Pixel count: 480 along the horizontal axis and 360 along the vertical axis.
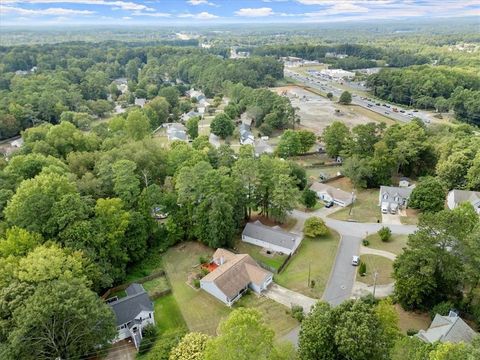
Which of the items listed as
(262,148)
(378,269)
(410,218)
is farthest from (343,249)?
(262,148)

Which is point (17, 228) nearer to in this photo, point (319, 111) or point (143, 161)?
point (143, 161)

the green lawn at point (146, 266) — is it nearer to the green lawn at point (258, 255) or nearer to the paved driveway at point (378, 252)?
the green lawn at point (258, 255)

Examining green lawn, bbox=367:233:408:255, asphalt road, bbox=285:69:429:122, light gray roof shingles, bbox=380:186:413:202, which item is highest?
light gray roof shingles, bbox=380:186:413:202

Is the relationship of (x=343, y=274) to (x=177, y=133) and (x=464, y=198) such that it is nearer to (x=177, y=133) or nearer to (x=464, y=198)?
(x=464, y=198)

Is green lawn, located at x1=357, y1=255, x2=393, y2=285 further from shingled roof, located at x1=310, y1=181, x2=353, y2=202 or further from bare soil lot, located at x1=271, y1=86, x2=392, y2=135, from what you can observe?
bare soil lot, located at x1=271, y1=86, x2=392, y2=135

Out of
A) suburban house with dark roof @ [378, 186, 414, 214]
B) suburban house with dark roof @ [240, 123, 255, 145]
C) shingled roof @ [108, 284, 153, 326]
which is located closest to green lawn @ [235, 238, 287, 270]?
shingled roof @ [108, 284, 153, 326]

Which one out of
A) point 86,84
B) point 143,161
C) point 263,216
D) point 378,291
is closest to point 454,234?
point 378,291

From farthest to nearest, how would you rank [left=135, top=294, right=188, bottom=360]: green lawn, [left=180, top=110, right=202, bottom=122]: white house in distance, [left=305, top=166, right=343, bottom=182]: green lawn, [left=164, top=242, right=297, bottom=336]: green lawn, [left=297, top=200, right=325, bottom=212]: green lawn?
1. [left=180, top=110, right=202, bottom=122]: white house in distance
2. [left=305, top=166, right=343, bottom=182]: green lawn
3. [left=297, top=200, right=325, bottom=212]: green lawn
4. [left=164, top=242, right=297, bottom=336]: green lawn
5. [left=135, top=294, right=188, bottom=360]: green lawn
